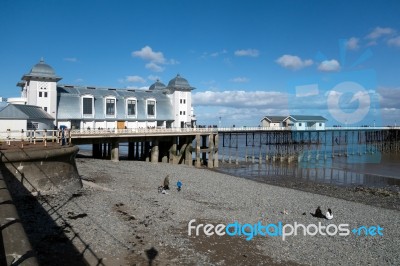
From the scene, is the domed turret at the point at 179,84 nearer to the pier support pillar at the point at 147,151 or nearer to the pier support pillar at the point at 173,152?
the pier support pillar at the point at 173,152

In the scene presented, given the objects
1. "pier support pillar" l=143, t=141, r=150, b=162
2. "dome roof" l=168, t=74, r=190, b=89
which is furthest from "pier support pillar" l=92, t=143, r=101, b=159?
"dome roof" l=168, t=74, r=190, b=89

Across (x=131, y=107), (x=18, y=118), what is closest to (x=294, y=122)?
(x=131, y=107)

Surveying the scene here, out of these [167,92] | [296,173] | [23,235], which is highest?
[167,92]

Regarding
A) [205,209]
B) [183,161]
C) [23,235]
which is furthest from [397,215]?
[183,161]

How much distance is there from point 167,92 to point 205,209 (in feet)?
97.7

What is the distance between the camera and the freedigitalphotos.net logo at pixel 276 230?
1319 cm

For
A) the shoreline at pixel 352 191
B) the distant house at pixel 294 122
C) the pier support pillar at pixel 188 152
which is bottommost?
the shoreline at pixel 352 191

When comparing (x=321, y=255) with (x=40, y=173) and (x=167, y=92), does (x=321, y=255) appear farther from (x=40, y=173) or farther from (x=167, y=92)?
(x=167, y=92)

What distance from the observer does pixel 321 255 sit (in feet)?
37.7

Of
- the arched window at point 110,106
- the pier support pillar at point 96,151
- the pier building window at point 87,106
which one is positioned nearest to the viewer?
the pier building window at point 87,106

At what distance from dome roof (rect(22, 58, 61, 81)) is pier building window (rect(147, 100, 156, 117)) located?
11423mm

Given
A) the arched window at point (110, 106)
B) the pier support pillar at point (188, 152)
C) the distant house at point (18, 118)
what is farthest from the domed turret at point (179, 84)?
the distant house at point (18, 118)

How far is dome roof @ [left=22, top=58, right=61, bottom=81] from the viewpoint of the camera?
3186 centimetres

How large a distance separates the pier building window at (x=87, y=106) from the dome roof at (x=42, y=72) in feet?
12.5
